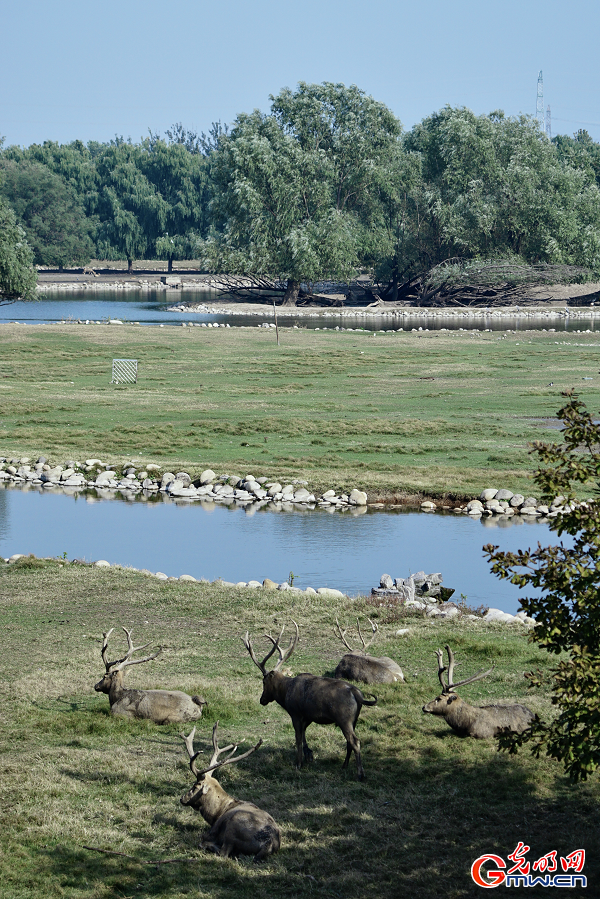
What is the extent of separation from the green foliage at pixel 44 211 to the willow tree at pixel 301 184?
44524 millimetres

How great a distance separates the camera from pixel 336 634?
15070mm

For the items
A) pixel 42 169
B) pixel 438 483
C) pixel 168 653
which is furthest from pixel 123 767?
pixel 42 169

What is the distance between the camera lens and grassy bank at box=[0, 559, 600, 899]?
8.28m

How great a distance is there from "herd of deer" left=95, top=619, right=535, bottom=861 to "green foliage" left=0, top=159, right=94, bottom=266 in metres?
140

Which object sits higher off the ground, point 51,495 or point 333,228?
point 333,228

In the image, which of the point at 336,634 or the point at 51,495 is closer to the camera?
the point at 336,634

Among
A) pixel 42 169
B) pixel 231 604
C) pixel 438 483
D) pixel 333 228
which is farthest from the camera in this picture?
pixel 42 169

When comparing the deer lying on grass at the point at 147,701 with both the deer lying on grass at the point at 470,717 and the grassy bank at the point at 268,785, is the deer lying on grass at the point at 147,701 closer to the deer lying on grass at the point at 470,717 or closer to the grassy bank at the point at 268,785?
the grassy bank at the point at 268,785

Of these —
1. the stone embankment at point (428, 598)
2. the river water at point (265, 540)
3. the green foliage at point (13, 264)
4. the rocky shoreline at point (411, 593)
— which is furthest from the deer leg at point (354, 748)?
the green foliage at point (13, 264)

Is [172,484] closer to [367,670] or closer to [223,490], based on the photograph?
[223,490]

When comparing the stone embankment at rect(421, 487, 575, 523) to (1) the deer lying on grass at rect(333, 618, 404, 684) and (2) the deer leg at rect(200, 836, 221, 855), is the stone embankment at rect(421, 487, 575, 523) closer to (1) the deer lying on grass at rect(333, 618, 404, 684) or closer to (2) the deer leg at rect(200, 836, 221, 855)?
(1) the deer lying on grass at rect(333, 618, 404, 684)

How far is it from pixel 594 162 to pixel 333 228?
228 feet

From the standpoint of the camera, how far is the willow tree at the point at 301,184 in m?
101

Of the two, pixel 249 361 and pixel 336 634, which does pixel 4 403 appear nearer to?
pixel 249 361
